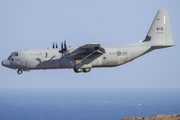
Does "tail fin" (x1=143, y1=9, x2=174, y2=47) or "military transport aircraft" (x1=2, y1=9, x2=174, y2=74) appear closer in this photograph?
"military transport aircraft" (x1=2, y1=9, x2=174, y2=74)

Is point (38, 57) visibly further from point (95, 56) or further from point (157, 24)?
point (157, 24)

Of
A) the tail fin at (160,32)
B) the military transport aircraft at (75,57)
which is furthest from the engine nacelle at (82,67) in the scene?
the tail fin at (160,32)

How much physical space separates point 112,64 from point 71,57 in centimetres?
622

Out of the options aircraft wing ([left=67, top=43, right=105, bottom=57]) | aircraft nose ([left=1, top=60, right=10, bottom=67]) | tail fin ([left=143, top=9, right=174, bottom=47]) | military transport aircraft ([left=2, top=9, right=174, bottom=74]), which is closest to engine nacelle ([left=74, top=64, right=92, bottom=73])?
military transport aircraft ([left=2, top=9, right=174, bottom=74])

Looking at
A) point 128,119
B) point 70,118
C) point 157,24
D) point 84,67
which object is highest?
point 157,24

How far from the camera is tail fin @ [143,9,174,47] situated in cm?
4091

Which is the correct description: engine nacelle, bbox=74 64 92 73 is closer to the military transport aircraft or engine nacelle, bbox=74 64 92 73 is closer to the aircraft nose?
the military transport aircraft

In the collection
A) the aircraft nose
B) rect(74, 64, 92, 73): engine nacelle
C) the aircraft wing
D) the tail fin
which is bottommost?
rect(74, 64, 92, 73): engine nacelle

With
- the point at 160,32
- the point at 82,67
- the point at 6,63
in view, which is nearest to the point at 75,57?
the point at 82,67

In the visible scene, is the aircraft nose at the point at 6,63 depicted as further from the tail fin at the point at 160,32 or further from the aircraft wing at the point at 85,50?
the tail fin at the point at 160,32

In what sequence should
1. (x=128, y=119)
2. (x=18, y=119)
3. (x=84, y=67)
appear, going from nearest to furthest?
1. (x=128, y=119)
2. (x=84, y=67)
3. (x=18, y=119)

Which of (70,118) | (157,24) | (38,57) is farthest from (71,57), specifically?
(70,118)

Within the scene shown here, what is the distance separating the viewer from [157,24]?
1640 inches

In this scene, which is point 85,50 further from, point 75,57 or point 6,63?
point 6,63
